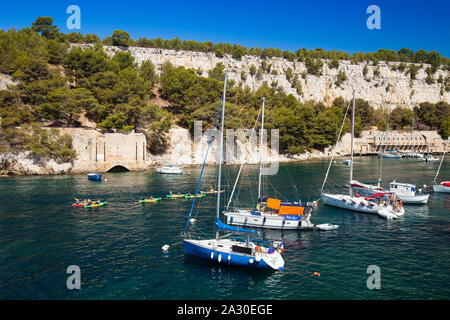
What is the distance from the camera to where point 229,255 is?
87.0 feet

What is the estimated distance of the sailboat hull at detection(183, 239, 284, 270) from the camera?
26000 millimetres

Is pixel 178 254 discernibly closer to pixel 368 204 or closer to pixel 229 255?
pixel 229 255

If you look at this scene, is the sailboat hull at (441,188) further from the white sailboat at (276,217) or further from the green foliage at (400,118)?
the green foliage at (400,118)

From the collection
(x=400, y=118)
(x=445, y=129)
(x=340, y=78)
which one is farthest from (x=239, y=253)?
(x=340, y=78)

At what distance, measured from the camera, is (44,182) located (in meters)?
61.6

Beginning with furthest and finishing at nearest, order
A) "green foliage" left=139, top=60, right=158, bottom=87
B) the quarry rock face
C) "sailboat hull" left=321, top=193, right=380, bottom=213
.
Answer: the quarry rock face, "green foliage" left=139, top=60, right=158, bottom=87, "sailboat hull" left=321, top=193, right=380, bottom=213

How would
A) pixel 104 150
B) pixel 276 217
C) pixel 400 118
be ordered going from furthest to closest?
1. pixel 400 118
2. pixel 104 150
3. pixel 276 217

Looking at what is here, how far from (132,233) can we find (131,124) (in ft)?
190

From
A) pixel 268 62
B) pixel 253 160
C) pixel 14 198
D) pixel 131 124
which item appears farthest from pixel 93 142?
pixel 268 62

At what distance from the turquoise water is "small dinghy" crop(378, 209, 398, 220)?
80 cm

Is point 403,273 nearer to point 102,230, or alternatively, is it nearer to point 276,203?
point 276,203

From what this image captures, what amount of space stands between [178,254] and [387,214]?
26.8 meters

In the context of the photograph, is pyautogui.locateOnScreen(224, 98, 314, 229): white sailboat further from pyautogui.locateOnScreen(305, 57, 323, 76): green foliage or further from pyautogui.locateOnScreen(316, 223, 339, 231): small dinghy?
pyautogui.locateOnScreen(305, 57, 323, 76): green foliage

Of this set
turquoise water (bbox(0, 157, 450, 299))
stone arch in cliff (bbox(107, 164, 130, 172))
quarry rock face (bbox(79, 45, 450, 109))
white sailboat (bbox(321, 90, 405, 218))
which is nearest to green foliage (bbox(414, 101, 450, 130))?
quarry rock face (bbox(79, 45, 450, 109))
